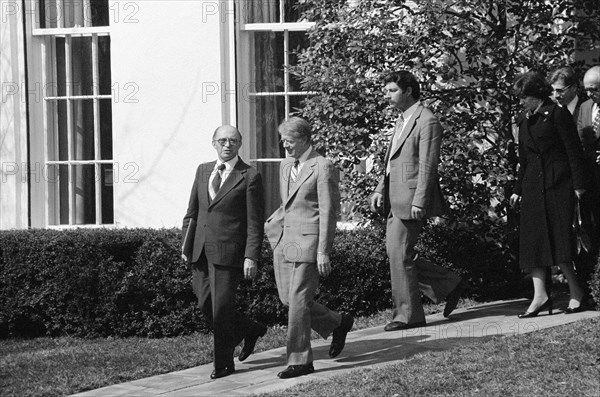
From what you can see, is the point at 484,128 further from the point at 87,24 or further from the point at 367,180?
the point at 87,24

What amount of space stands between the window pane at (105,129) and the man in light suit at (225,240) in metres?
4.09

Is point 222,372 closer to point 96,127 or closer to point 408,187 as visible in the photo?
point 408,187

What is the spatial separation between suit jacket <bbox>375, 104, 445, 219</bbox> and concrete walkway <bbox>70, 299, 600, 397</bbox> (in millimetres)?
1023

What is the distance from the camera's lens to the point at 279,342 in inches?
342

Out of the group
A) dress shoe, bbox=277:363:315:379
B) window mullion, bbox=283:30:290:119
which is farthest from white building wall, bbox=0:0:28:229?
dress shoe, bbox=277:363:315:379

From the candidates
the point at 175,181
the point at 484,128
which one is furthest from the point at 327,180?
the point at 175,181

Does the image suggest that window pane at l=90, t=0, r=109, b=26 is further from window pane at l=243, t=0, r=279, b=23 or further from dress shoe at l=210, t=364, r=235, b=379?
dress shoe at l=210, t=364, r=235, b=379

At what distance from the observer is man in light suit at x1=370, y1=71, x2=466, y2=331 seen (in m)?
8.43

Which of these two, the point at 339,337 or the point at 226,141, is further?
the point at 339,337

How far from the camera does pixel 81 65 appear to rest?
11734 millimetres

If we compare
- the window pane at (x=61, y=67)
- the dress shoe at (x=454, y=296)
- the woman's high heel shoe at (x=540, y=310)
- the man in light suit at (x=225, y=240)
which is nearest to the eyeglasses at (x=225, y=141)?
the man in light suit at (x=225, y=240)

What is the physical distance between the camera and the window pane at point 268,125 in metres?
11.2

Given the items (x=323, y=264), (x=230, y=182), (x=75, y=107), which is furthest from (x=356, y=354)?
(x=75, y=107)

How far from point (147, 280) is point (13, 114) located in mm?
3171
